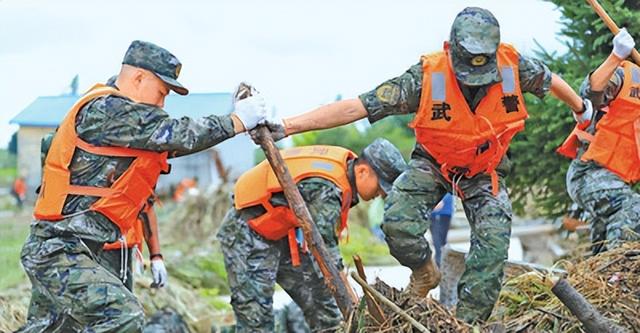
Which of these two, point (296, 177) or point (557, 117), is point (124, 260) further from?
point (557, 117)

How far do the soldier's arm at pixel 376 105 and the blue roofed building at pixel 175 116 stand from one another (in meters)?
0.50

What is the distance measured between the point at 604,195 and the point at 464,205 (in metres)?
1.41

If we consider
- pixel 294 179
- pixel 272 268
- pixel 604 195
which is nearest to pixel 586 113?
pixel 604 195

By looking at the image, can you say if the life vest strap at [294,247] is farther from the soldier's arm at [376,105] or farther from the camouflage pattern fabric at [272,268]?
the soldier's arm at [376,105]

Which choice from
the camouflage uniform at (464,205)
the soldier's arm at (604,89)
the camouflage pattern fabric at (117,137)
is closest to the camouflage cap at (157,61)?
the camouflage pattern fabric at (117,137)

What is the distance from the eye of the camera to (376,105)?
21.9ft

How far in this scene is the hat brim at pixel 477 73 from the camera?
21.5 feet

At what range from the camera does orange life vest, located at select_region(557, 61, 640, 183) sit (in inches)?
317

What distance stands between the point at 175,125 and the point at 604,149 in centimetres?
345

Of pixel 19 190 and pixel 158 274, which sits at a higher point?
pixel 158 274

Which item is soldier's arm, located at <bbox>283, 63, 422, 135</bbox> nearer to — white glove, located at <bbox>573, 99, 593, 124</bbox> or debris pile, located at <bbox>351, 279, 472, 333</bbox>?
debris pile, located at <bbox>351, 279, 472, 333</bbox>

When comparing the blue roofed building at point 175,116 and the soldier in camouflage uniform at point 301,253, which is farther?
the blue roofed building at point 175,116

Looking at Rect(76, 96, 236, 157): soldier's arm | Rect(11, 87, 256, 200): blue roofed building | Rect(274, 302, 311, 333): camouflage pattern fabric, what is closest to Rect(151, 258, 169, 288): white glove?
Rect(11, 87, 256, 200): blue roofed building

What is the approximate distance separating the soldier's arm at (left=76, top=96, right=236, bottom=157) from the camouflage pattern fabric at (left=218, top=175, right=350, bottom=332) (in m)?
1.35
